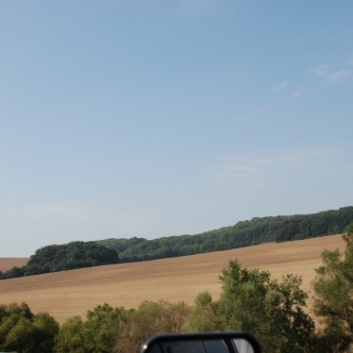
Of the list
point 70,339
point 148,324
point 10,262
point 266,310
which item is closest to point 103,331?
point 70,339

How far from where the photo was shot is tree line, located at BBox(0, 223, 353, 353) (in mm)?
28516

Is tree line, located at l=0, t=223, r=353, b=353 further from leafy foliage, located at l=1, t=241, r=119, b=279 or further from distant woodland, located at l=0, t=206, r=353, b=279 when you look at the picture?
distant woodland, located at l=0, t=206, r=353, b=279

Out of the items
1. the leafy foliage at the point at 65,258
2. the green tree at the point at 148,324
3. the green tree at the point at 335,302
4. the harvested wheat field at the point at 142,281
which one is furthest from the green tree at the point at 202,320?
the leafy foliage at the point at 65,258

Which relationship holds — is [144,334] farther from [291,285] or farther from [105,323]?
[291,285]

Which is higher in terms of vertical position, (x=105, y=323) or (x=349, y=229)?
(x=349, y=229)

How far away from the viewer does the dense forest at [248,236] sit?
388 ft

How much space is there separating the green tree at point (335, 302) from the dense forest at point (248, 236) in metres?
67.8

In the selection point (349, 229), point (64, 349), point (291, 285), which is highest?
point (349, 229)

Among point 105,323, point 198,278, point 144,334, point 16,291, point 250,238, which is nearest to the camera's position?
point 144,334

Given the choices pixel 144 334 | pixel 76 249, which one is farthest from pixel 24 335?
pixel 76 249

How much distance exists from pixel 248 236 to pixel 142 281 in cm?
6676

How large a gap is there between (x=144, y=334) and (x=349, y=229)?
16819 mm

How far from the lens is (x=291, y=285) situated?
101 feet

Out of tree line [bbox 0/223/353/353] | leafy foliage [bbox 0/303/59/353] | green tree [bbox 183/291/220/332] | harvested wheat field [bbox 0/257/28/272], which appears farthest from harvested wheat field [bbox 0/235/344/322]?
green tree [bbox 183/291/220/332]
